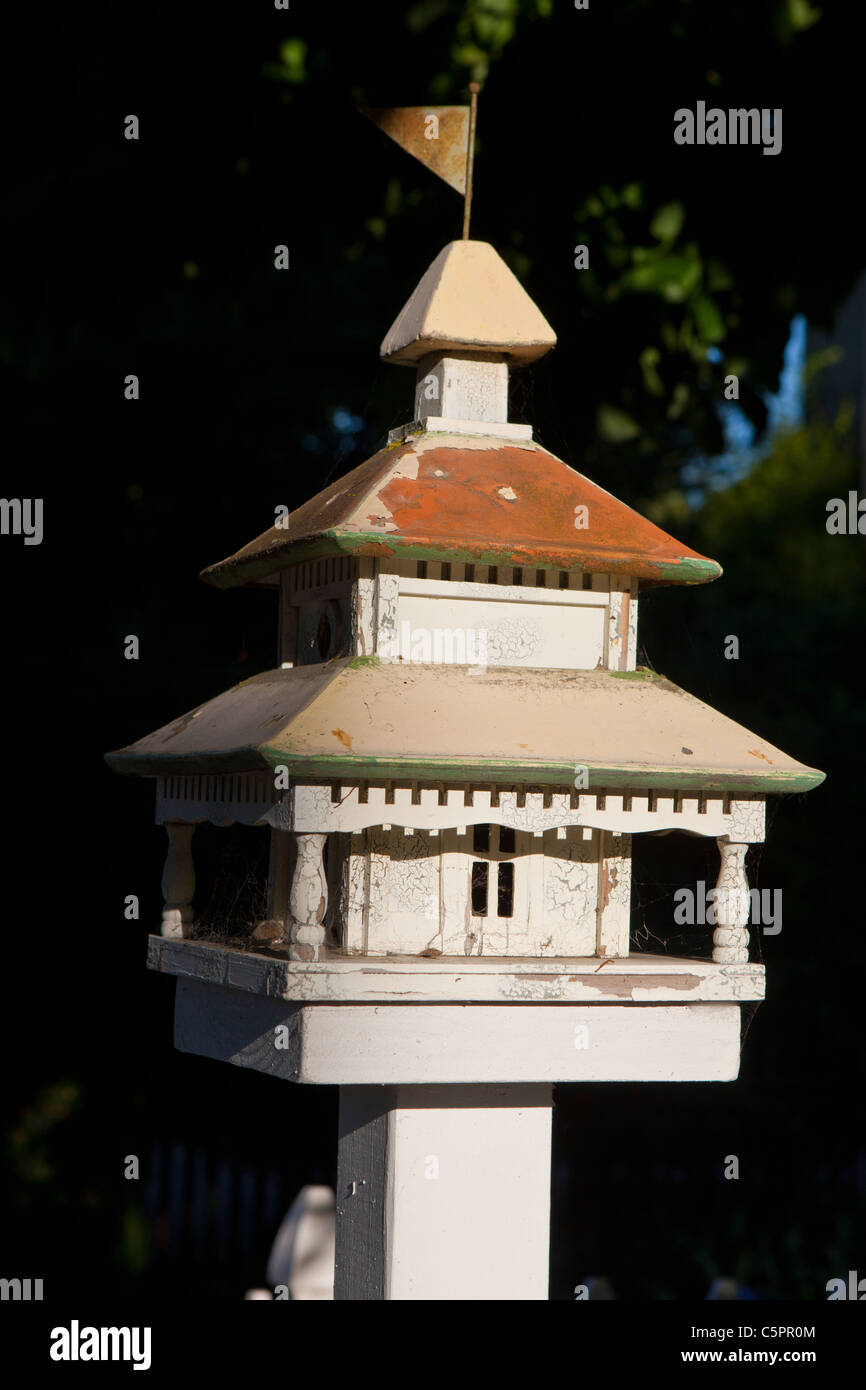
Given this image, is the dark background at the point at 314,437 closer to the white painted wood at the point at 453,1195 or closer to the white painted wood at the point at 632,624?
the white painted wood at the point at 632,624

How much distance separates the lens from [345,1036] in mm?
3309

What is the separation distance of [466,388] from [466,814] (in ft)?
3.73

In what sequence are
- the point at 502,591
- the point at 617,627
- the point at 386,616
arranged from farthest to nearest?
the point at 617,627 < the point at 502,591 < the point at 386,616

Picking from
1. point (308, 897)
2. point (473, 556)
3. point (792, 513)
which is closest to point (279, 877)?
point (308, 897)

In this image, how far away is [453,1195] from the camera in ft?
11.5

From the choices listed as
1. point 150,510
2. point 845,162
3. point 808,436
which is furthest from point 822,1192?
point 808,436

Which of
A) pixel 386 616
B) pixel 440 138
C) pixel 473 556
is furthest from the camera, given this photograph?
pixel 440 138

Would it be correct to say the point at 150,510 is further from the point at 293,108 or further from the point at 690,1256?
the point at 690,1256

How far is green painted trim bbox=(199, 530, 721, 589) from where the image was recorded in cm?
342

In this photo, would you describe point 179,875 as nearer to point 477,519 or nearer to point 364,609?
point 364,609

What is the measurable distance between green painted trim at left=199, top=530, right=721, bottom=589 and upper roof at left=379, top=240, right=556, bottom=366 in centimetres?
60


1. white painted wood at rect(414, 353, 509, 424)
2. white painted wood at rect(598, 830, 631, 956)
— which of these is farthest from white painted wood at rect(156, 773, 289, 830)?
white painted wood at rect(414, 353, 509, 424)

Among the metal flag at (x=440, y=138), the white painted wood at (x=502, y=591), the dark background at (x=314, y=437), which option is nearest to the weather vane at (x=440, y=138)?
the metal flag at (x=440, y=138)

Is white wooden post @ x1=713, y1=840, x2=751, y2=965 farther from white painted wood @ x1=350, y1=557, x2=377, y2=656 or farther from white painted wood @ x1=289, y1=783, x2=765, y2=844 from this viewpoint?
white painted wood @ x1=350, y1=557, x2=377, y2=656
